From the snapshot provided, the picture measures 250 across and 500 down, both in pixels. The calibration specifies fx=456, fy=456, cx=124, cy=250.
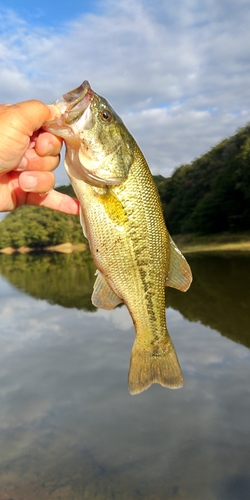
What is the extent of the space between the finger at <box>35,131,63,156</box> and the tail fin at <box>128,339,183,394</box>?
176cm

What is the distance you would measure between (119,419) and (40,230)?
4125 inches

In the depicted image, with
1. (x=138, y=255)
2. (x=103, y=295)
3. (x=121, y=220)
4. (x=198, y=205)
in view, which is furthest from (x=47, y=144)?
(x=198, y=205)

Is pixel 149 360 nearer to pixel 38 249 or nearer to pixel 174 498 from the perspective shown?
pixel 174 498

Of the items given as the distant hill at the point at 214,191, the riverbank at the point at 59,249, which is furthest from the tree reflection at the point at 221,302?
the riverbank at the point at 59,249

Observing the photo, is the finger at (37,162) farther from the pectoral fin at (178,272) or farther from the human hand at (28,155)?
the pectoral fin at (178,272)

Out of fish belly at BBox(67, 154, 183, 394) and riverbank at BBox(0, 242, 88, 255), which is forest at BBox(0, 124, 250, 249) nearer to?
riverbank at BBox(0, 242, 88, 255)

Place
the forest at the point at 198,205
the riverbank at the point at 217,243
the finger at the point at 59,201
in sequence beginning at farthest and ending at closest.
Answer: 1. the forest at the point at 198,205
2. the riverbank at the point at 217,243
3. the finger at the point at 59,201

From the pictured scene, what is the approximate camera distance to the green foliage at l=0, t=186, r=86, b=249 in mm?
110312

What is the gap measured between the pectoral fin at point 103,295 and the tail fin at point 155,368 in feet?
1.47

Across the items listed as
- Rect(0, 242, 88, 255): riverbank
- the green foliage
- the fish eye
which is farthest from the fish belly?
A: the green foliage

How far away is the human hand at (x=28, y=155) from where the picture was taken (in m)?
3.47

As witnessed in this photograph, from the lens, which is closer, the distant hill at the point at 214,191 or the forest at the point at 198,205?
the distant hill at the point at 214,191

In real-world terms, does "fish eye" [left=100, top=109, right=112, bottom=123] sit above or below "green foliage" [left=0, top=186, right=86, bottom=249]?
above

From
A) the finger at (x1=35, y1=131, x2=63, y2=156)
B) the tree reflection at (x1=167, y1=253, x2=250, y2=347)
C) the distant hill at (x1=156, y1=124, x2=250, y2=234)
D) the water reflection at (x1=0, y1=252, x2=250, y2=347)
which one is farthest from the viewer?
the distant hill at (x1=156, y1=124, x2=250, y2=234)
